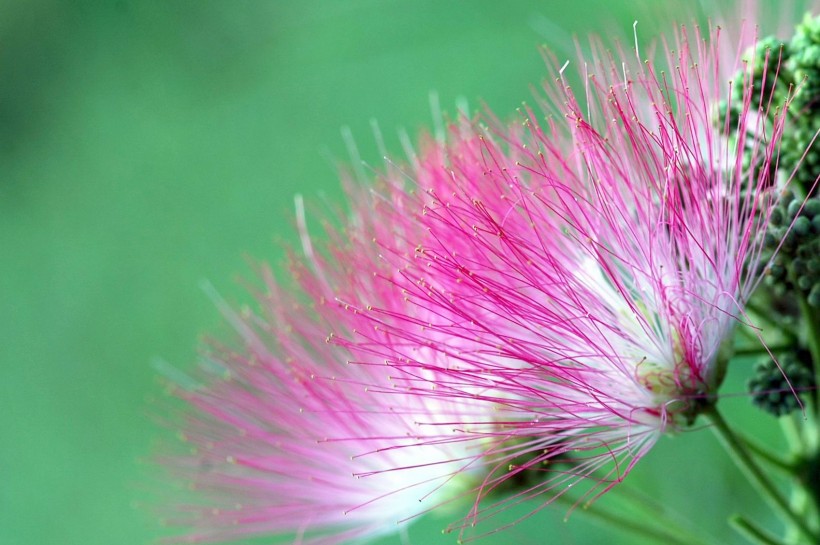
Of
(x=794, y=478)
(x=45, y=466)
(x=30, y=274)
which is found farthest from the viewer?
(x=30, y=274)

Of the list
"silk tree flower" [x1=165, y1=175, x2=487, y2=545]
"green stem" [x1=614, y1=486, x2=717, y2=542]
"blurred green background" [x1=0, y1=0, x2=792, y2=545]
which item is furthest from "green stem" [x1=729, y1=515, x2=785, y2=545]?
"blurred green background" [x1=0, y1=0, x2=792, y2=545]

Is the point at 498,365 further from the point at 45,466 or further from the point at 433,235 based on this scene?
the point at 45,466

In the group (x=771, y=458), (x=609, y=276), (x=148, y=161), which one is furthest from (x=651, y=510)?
(x=148, y=161)

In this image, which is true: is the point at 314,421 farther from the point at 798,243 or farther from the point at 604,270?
the point at 798,243

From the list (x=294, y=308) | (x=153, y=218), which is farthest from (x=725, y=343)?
(x=153, y=218)

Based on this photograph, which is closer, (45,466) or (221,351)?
(221,351)

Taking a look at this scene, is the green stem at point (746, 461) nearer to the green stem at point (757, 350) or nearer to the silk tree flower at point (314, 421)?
the green stem at point (757, 350)
